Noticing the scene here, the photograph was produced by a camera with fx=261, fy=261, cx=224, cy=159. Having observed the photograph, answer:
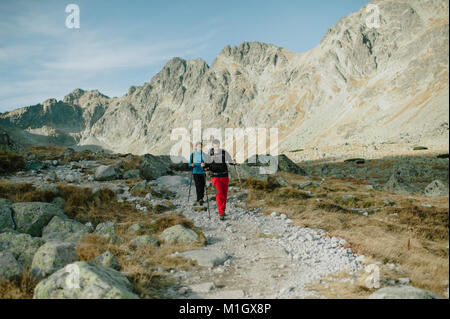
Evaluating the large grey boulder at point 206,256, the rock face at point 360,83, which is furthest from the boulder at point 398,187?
the rock face at point 360,83

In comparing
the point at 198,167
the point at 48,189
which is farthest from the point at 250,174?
the point at 48,189

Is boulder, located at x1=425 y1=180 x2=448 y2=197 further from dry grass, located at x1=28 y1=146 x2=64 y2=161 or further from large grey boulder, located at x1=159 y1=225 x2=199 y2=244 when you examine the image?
dry grass, located at x1=28 y1=146 x2=64 y2=161

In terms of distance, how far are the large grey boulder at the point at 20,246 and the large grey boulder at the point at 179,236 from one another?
3.54 meters

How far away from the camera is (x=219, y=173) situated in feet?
39.2

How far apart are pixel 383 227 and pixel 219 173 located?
685cm

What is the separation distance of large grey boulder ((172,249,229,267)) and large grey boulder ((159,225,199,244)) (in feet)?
3.05

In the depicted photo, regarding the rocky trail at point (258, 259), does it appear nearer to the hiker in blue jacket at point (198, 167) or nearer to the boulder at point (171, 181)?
the hiker in blue jacket at point (198, 167)

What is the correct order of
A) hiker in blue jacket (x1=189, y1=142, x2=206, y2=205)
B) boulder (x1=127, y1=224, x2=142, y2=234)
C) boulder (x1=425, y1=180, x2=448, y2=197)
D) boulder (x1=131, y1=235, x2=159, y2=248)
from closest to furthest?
boulder (x1=131, y1=235, x2=159, y2=248) → boulder (x1=127, y1=224, x2=142, y2=234) → hiker in blue jacket (x1=189, y1=142, x2=206, y2=205) → boulder (x1=425, y1=180, x2=448, y2=197)

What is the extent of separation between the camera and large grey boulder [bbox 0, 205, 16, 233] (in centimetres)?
868

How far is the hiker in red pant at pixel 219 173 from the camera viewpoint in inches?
467

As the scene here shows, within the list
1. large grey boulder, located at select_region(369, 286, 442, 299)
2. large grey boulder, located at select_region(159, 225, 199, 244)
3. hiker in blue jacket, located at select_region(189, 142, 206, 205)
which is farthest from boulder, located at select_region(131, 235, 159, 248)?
large grey boulder, located at select_region(369, 286, 442, 299)

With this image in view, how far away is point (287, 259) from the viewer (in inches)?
296

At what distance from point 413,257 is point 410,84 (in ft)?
375

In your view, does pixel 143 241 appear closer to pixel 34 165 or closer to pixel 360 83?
pixel 34 165
